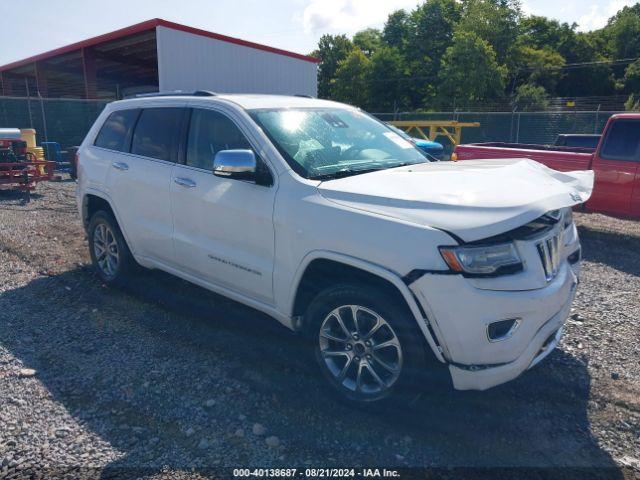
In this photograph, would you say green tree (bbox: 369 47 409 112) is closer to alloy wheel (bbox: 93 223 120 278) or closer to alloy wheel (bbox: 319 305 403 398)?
alloy wheel (bbox: 93 223 120 278)

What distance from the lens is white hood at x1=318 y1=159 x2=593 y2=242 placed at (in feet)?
8.96

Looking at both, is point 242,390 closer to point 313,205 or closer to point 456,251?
point 313,205

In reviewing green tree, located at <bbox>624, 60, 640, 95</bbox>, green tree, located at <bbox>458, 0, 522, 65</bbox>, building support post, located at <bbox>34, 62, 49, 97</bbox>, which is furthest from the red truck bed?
green tree, located at <bbox>624, 60, 640, 95</bbox>

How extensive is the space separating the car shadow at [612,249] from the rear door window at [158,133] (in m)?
5.38

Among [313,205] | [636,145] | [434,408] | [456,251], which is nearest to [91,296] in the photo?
[313,205]

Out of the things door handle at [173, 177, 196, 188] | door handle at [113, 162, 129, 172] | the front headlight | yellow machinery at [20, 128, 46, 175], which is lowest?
yellow machinery at [20, 128, 46, 175]

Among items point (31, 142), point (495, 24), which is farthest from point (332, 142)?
point (495, 24)

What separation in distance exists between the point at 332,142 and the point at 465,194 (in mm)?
1314

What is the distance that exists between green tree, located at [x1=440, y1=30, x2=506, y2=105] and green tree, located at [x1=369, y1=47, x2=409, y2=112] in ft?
22.2

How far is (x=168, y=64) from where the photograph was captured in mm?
15828

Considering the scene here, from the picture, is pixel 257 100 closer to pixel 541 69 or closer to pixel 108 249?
pixel 108 249

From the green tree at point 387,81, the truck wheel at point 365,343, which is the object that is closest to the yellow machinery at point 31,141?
the truck wheel at point 365,343

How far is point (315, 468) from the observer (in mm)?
2764

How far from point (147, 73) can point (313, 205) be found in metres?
25.2
